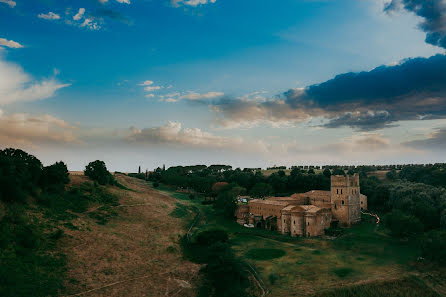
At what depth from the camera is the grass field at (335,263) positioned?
110ft

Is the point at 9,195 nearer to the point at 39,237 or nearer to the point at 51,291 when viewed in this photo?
the point at 39,237

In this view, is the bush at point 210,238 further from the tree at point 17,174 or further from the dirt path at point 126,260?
the tree at point 17,174

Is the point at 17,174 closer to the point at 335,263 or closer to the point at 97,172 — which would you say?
the point at 97,172

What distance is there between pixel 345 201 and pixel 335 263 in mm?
24703

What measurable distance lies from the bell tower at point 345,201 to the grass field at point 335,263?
3.03 meters

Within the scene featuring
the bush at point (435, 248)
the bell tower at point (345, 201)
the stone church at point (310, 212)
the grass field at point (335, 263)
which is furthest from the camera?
the bell tower at point (345, 201)

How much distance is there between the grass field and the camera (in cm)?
3347

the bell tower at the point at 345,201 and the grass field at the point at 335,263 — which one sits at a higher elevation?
the bell tower at the point at 345,201

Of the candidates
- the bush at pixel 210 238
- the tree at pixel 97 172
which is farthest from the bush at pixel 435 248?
the tree at pixel 97 172

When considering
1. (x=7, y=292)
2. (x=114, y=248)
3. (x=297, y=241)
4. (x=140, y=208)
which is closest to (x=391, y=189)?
(x=297, y=241)

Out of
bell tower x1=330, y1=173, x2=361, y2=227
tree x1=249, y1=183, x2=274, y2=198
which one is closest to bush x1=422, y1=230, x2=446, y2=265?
bell tower x1=330, y1=173, x2=361, y2=227

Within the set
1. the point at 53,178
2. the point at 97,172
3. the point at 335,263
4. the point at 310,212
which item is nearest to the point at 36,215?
the point at 53,178

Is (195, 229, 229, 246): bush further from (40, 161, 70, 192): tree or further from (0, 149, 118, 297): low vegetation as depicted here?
(40, 161, 70, 192): tree

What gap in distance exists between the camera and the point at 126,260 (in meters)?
40.7
